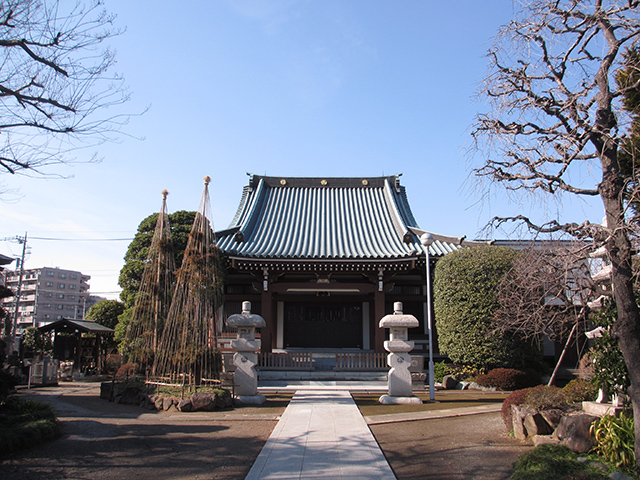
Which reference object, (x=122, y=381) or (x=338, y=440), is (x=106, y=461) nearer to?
(x=338, y=440)

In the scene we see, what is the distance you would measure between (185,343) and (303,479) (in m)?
6.62

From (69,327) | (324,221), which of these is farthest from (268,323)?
(69,327)

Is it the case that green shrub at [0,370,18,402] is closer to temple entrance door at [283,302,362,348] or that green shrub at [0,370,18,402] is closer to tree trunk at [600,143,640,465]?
tree trunk at [600,143,640,465]

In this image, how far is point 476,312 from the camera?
14797 mm

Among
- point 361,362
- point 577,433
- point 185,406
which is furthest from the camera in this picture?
point 361,362

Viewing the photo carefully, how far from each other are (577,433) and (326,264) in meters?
12.2

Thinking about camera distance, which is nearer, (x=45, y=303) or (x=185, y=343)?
(x=185, y=343)

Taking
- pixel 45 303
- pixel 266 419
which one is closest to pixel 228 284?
pixel 266 419

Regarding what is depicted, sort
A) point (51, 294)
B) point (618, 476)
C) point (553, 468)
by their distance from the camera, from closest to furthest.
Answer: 1. point (618, 476)
2. point (553, 468)
3. point (51, 294)

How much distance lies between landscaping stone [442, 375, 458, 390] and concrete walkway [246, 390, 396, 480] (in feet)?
19.1

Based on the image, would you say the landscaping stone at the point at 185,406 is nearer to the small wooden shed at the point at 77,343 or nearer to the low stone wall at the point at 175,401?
the low stone wall at the point at 175,401

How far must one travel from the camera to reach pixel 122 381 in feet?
Result: 41.1

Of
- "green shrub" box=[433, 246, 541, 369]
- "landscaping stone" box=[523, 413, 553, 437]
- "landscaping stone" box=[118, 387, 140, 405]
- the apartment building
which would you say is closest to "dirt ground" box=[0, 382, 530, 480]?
"landscaping stone" box=[523, 413, 553, 437]

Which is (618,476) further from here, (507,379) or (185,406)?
(507,379)
